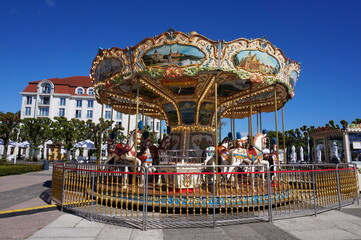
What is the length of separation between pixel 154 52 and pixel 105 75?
257cm

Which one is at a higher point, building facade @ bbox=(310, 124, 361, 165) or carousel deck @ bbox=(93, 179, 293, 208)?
building facade @ bbox=(310, 124, 361, 165)

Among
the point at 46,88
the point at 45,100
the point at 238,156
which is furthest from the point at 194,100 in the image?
the point at 46,88

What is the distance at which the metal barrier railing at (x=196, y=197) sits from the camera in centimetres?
522

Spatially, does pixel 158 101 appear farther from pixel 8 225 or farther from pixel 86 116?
pixel 86 116

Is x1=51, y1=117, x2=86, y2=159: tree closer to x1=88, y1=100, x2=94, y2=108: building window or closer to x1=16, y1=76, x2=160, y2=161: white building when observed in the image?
x1=16, y1=76, x2=160, y2=161: white building

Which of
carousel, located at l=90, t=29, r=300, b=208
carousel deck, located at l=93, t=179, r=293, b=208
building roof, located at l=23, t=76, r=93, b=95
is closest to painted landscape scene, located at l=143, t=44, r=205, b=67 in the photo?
carousel, located at l=90, t=29, r=300, b=208

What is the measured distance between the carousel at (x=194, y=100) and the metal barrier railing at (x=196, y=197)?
2.7 inches

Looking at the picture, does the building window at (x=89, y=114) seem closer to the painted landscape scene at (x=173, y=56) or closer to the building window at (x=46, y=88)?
the building window at (x=46, y=88)

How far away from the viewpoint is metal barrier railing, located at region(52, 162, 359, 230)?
522 cm

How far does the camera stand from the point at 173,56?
741cm

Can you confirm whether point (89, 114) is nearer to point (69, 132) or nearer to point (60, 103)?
point (60, 103)

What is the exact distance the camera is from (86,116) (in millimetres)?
48094

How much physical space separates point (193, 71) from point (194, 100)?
163 inches

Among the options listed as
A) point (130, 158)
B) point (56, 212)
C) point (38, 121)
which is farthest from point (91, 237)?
point (38, 121)
